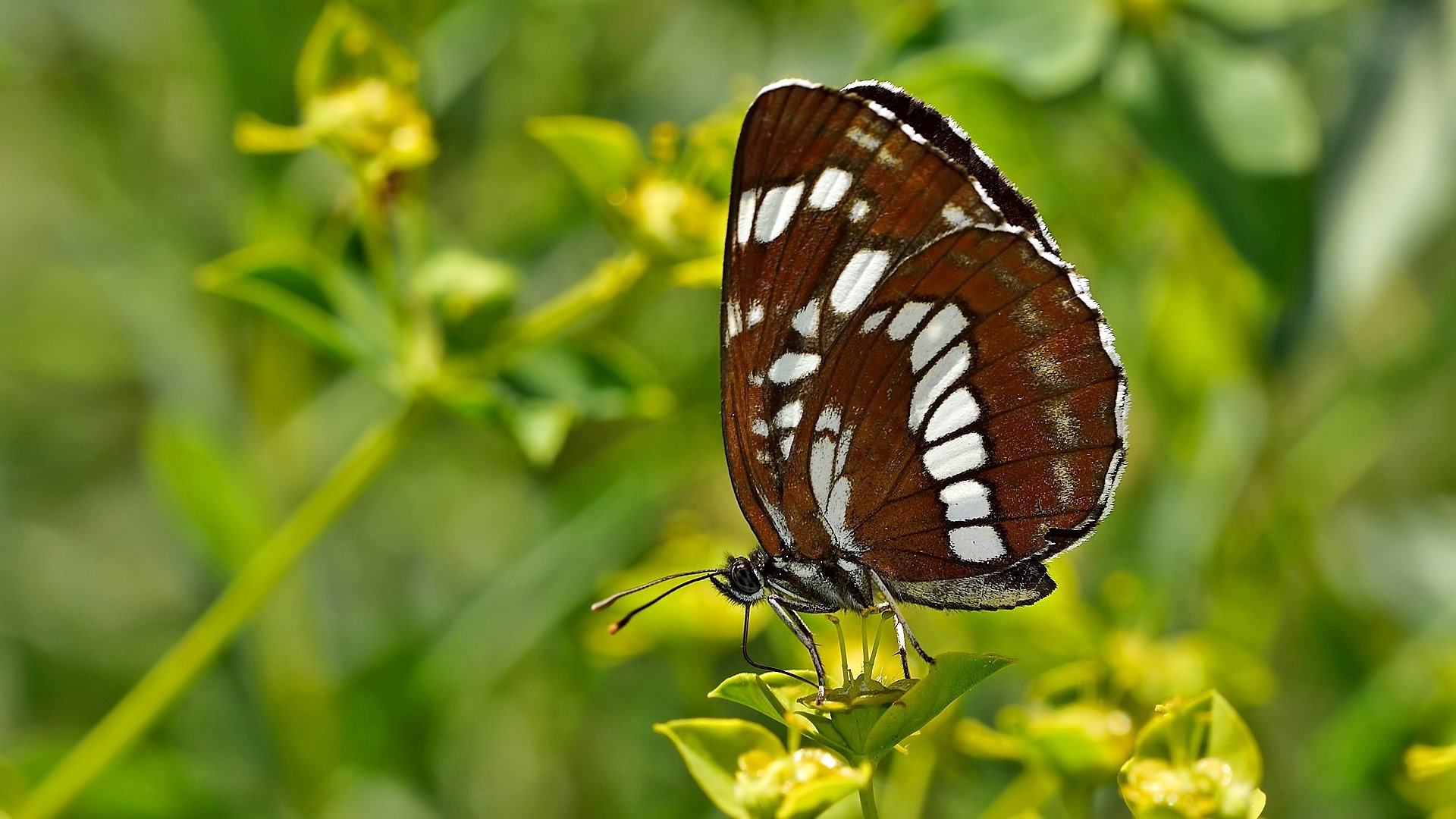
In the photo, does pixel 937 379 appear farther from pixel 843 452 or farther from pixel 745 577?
pixel 745 577

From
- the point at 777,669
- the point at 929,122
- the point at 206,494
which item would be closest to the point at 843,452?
the point at 777,669

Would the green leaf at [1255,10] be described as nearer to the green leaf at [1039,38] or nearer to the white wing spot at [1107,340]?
the green leaf at [1039,38]

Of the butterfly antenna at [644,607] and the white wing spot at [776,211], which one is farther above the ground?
the white wing spot at [776,211]

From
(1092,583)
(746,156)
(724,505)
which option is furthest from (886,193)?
(724,505)

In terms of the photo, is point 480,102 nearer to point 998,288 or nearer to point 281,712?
point 281,712

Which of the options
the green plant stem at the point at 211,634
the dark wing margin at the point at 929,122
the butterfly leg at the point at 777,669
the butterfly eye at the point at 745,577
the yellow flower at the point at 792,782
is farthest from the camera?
the butterfly eye at the point at 745,577

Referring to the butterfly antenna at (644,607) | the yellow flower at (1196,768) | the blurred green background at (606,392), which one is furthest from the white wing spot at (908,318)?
the yellow flower at (1196,768)
